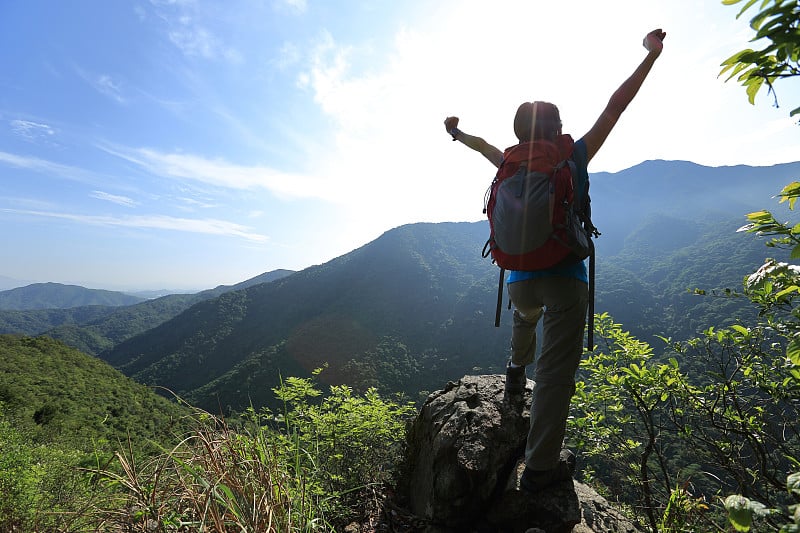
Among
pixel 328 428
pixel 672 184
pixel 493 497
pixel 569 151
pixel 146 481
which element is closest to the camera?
pixel 146 481

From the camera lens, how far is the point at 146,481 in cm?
169

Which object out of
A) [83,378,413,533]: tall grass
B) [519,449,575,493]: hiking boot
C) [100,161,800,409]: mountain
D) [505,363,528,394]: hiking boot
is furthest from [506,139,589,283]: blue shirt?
[100,161,800,409]: mountain

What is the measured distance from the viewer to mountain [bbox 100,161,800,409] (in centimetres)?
6556

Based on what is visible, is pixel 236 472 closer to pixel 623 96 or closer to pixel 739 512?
pixel 739 512

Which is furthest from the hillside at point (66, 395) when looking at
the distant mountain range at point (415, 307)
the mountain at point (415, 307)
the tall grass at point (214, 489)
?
the tall grass at point (214, 489)

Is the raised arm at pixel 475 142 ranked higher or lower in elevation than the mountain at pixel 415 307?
higher

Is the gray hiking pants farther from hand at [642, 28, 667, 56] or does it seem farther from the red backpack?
hand at [642, 28, 667, 56]

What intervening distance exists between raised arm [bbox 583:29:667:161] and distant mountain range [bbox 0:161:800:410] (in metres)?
47.8

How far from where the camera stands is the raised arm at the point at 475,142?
9.09 feet

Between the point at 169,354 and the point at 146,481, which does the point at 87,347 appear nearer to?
the point at 169,354

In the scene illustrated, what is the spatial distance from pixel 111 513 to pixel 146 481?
0.15 metres

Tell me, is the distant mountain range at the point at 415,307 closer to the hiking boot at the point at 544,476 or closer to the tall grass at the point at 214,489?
the hiking boot at the point at 544,476

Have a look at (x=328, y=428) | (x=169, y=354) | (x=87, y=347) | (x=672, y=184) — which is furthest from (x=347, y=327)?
(x=672, y=184)

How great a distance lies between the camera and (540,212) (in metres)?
1.99
